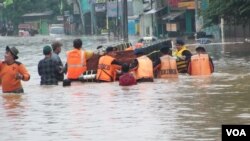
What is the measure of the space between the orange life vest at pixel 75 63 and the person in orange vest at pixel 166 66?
1.81m

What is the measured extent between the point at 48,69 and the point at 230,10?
20876 millimetres

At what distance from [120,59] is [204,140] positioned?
12.0m

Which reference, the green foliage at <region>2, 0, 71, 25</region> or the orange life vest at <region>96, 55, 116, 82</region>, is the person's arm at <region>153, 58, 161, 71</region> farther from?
the green foliage at <region>2, 0, 71, 25</region>

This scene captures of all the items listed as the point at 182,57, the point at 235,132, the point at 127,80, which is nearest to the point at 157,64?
the point at 182,57

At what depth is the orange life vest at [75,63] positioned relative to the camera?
21234 millimetres

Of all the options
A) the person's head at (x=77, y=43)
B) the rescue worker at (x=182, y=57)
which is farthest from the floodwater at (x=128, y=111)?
the rescue worker at (x=182, y=57)

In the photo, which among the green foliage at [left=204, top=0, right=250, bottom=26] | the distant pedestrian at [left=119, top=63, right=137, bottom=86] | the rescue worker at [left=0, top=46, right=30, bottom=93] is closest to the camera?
the rescue worker at [left=0, top=46, right=30, bottom=93]

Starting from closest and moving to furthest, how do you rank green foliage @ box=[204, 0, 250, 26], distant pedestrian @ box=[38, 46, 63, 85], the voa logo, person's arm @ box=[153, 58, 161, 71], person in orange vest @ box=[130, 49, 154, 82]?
the voa logo < distant pedestrian @ box=[38, 46, 63, 85] < person in orange vest @ box=[130, 49, 154, 82] < person's arm @ box=[153, 58, 161, 71] < green foliage @ box=[204, 0, 250, 26]

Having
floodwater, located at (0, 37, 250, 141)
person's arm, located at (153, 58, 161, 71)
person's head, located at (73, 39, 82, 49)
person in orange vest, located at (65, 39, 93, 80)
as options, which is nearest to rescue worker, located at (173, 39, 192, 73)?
person's arm, located at (153, 58, 161, 71)

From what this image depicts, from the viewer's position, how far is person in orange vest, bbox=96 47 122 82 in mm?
20703

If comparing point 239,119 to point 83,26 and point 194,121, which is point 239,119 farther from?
point 83,26

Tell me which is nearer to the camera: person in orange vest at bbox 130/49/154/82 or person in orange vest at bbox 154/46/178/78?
person in orange vest at bbox 130/49/154/82

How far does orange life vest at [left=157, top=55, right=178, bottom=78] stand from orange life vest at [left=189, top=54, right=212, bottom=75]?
810 millimetres

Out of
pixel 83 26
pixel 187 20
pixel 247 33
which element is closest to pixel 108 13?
pixel 83 26
